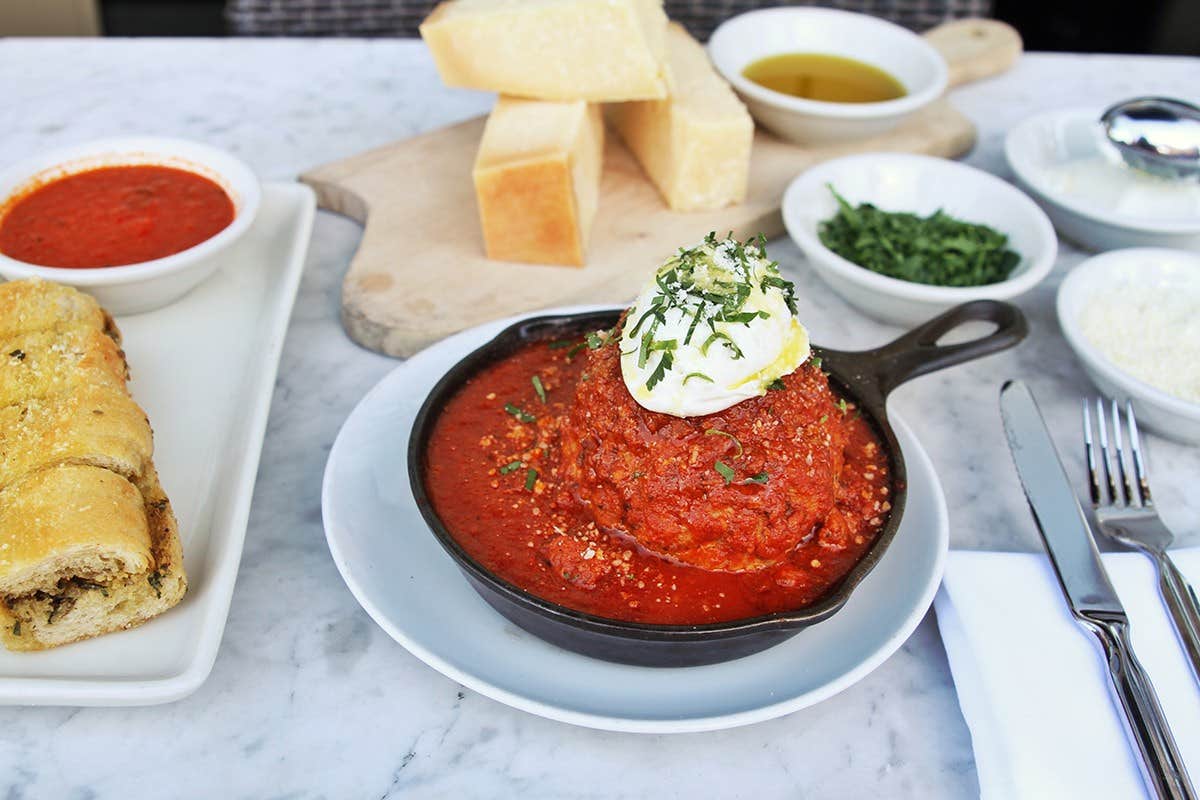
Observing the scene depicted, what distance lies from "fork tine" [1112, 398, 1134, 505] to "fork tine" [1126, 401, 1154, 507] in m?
0.02

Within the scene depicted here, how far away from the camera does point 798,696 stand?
1507 mm

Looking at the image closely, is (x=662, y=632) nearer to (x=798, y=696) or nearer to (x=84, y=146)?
(x=798, y=696)

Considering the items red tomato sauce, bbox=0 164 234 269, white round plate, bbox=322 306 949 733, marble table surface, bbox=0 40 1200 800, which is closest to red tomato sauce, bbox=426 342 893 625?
white round plate, bbox=322 306 949 733

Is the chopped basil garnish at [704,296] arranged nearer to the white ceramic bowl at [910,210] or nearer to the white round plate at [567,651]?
the white round plate at [567,651]

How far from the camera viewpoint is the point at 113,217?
2.38 m

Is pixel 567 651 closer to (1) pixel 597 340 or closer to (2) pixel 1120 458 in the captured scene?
(1) pixel 597 340

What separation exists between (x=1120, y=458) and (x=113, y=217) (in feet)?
7.50

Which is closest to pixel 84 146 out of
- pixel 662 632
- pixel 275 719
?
pixel 275 719

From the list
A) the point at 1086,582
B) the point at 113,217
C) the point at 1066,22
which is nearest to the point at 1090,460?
the point at 1086,582

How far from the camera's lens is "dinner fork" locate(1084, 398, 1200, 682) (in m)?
1.70

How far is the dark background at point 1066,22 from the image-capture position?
538 cm

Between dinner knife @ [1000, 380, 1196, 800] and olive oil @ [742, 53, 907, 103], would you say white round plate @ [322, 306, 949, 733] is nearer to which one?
dinner knife @ [1000, 380, 1196, 800]

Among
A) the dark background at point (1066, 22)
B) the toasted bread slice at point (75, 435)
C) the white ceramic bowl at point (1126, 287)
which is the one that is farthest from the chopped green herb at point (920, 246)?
the dark background at point (1066, 22)

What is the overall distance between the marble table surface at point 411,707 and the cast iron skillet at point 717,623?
18 centimetres
